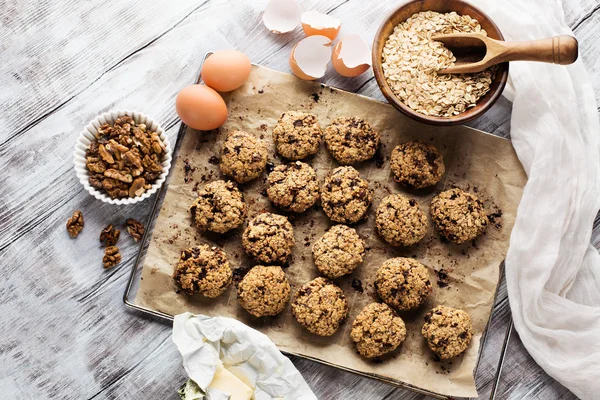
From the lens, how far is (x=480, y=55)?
2240 millimetres

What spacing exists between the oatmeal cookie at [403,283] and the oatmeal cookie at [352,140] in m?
0.47

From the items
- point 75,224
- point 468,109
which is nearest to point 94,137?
point 75,224

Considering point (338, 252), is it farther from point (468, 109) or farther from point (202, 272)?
point (468, 109)

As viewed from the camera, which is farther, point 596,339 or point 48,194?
point 48,194

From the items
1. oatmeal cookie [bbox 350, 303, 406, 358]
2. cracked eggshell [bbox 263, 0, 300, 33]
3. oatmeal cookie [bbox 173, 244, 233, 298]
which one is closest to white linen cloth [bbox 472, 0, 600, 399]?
oatmeal cookie [bbox 350, 303, 406, 358]

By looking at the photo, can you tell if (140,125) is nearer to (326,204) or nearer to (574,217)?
(326,204)

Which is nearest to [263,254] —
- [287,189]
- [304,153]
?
[287,189]

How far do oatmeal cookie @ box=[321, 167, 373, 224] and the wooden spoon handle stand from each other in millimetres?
735

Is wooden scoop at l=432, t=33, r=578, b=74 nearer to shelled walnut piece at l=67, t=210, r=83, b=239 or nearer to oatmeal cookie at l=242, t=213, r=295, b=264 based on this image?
oatmeal cookie at l=242, t=213, r=295, b=264

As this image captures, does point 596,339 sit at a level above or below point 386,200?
below

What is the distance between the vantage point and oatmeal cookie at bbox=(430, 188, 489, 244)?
2.29m

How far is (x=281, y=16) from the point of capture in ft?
7.94

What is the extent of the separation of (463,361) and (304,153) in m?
1.11

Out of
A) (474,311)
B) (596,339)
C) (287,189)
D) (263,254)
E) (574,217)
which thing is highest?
(287,189)
